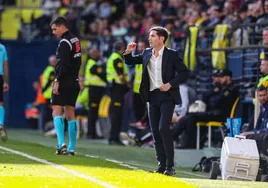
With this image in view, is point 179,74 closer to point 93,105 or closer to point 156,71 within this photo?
point 156,71

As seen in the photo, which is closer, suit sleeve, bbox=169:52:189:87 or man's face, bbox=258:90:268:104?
suit sleeve, bbox=169:52:189:87

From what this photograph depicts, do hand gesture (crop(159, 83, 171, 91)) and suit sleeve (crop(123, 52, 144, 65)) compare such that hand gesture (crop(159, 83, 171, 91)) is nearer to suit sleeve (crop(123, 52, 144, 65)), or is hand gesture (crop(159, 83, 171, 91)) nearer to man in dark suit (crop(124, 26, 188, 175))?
man in dark suit (crop(124, 26, 188, 175))

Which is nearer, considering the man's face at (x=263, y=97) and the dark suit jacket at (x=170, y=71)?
the dark suit jacket at (x=170, y=71)

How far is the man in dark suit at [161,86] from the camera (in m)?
13.9

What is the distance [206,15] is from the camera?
75.5ft

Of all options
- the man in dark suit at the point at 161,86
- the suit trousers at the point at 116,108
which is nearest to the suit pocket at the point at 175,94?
the man in dark suit at the point at 161,86

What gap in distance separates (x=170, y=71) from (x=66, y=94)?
266 centimetres

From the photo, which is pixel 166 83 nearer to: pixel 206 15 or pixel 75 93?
pixel 75 93

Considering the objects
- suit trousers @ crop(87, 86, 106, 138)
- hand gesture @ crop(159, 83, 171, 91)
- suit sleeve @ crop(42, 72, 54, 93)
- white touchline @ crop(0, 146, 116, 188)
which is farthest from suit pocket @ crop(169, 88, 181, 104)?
suit sleeve @ crop(42, 72, 54, 93)

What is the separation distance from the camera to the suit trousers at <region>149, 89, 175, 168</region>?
13.8 m

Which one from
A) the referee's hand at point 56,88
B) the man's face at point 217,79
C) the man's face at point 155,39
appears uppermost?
the man's face at point 155,39

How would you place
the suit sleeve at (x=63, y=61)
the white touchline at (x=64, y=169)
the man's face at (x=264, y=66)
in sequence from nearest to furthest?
the white touchline at (x=64, y=169) < the suit sleeve at (x=63, y=61) < the man's face at (x=264, y=66)

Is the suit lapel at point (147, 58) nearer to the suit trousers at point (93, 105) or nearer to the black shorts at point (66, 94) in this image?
the black shorts at point (66, 94)

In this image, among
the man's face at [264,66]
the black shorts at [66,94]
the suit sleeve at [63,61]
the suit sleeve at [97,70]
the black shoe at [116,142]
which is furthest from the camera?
the suit sleeve at [97,70]
